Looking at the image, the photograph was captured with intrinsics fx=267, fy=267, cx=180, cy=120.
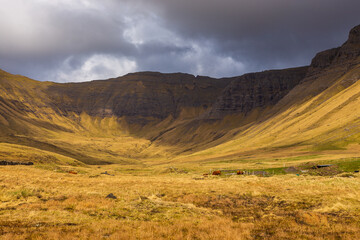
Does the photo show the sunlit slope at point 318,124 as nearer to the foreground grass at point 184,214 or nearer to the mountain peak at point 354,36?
the mountain peak at point 354,36

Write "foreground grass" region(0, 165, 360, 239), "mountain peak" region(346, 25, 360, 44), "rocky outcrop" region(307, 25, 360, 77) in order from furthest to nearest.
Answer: "mountain peak" region(346, 25, 360, 44)
"rocky outcrop" region(307, 25, 360, 77)
"foreground grass" region(0, 165, 360, 239)

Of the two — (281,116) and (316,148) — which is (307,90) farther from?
(316,148)

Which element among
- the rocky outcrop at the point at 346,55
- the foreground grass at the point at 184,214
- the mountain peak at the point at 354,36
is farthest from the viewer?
the mountain peak at the point at 354,36

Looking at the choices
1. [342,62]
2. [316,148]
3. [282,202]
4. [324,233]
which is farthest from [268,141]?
[324,233]

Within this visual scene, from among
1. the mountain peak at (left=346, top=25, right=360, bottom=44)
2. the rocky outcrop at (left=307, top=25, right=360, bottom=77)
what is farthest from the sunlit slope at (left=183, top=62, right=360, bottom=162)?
the mountain peak at (left=346, top=25, right=360, bottom=44)

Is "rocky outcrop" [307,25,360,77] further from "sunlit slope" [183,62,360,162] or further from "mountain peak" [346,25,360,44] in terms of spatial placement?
"sunlit slope" [183,62,360,162]

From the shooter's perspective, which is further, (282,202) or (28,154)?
(28,154)

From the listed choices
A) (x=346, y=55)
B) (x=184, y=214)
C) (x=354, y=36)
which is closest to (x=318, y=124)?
(x=346, y=55)

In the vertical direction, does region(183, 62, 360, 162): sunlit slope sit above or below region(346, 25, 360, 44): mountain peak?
below

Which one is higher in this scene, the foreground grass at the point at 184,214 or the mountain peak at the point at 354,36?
the mountain peak at the point at 354,36

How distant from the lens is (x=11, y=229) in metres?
13.3

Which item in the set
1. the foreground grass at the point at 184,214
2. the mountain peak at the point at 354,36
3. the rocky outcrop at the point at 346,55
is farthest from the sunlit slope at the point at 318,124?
the foreground grass at the point at 184,214

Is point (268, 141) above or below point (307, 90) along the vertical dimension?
below

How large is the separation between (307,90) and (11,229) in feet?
619
